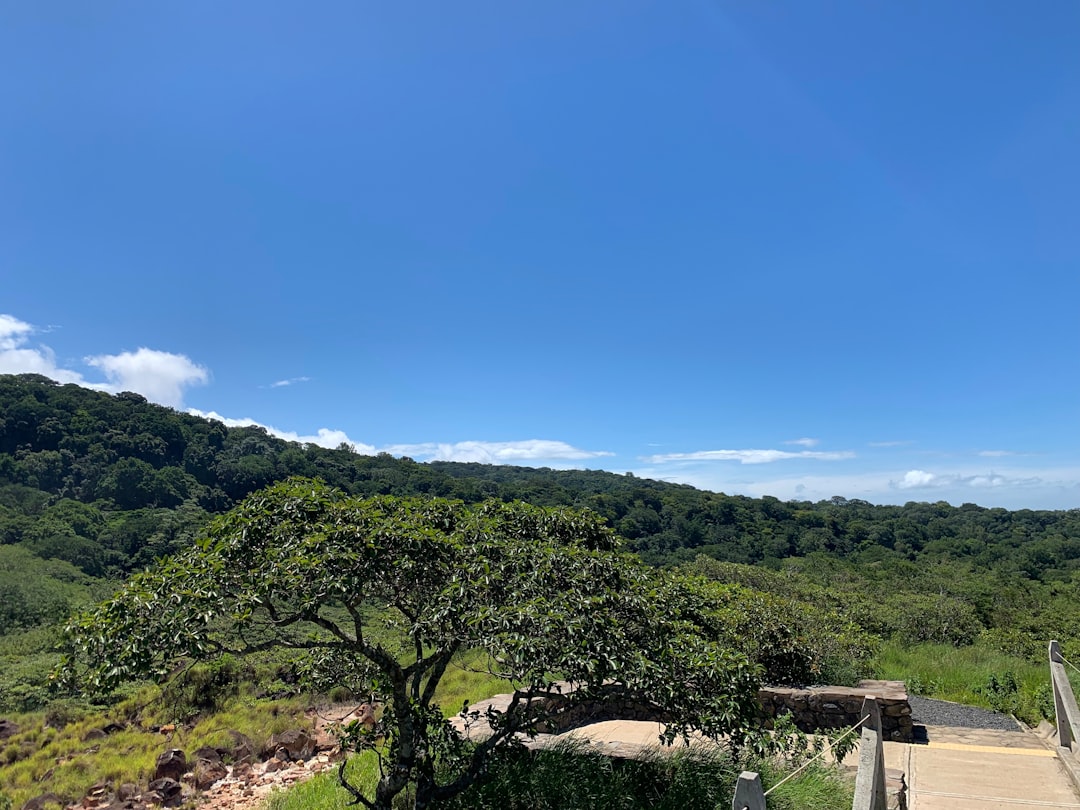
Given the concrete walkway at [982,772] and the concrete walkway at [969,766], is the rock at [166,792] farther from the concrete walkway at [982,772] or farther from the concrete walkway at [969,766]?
the concrete walkway at [982,772]

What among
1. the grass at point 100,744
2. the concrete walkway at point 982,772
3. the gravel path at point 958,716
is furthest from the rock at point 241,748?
the gravel path at point 958,716

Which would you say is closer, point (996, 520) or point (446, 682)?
point (446, 682)

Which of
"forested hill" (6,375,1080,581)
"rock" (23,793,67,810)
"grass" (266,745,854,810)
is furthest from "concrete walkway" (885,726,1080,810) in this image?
"forested hill" (6,375,1080,581)

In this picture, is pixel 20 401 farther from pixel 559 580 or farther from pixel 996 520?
pixel 996 520

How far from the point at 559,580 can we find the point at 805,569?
118 ft

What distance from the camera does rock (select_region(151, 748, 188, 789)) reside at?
34.9 feet

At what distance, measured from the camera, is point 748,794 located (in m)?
2.66

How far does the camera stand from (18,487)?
4856 cm

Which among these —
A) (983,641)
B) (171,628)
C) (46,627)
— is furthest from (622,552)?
(46,627)

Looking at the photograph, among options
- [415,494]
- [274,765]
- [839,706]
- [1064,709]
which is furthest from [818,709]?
[415,494]

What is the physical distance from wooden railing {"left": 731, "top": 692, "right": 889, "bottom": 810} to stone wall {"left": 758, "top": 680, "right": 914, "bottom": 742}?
3.52 metres

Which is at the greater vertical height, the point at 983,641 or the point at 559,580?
the point at 559,580

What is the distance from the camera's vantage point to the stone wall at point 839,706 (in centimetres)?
720

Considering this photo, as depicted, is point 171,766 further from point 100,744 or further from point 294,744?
point 100,744
